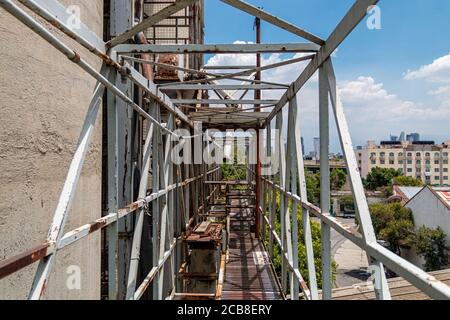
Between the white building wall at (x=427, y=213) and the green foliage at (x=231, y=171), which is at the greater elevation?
the green foliage at (x=231, y=171)

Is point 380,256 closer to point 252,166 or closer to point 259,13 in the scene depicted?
point 259,13

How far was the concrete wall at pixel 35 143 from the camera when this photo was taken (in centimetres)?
247

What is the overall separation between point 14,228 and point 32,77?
1.23 m

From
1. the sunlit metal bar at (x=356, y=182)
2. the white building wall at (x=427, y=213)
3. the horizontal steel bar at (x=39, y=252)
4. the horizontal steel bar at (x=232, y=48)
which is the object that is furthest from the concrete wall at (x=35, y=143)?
the white building wall at (x=427, y=213)

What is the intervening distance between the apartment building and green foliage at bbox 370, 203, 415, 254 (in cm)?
4303

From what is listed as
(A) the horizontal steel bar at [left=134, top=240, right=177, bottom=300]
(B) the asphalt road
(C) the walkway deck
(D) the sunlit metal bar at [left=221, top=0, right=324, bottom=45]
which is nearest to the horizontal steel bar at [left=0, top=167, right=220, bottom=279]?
(A) the horizontal steel bar at [left=134, top=240, right=177, bottom=300]

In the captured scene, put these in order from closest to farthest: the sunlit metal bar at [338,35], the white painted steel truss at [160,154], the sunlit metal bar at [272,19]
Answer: the white painted steel truss at [160,154] → the sunlit metal bar at [338,35] → the sunlit metal bar at [272,19]

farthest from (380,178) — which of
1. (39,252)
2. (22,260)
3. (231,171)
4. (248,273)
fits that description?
(22,260)

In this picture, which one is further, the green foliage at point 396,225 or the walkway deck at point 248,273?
the green foliage at point 396,225

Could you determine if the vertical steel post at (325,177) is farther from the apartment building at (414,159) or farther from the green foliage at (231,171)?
the apartment building at (414,159)

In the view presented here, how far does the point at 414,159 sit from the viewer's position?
79.8 metres

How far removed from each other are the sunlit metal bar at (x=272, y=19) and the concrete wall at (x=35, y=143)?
67.7 inches
